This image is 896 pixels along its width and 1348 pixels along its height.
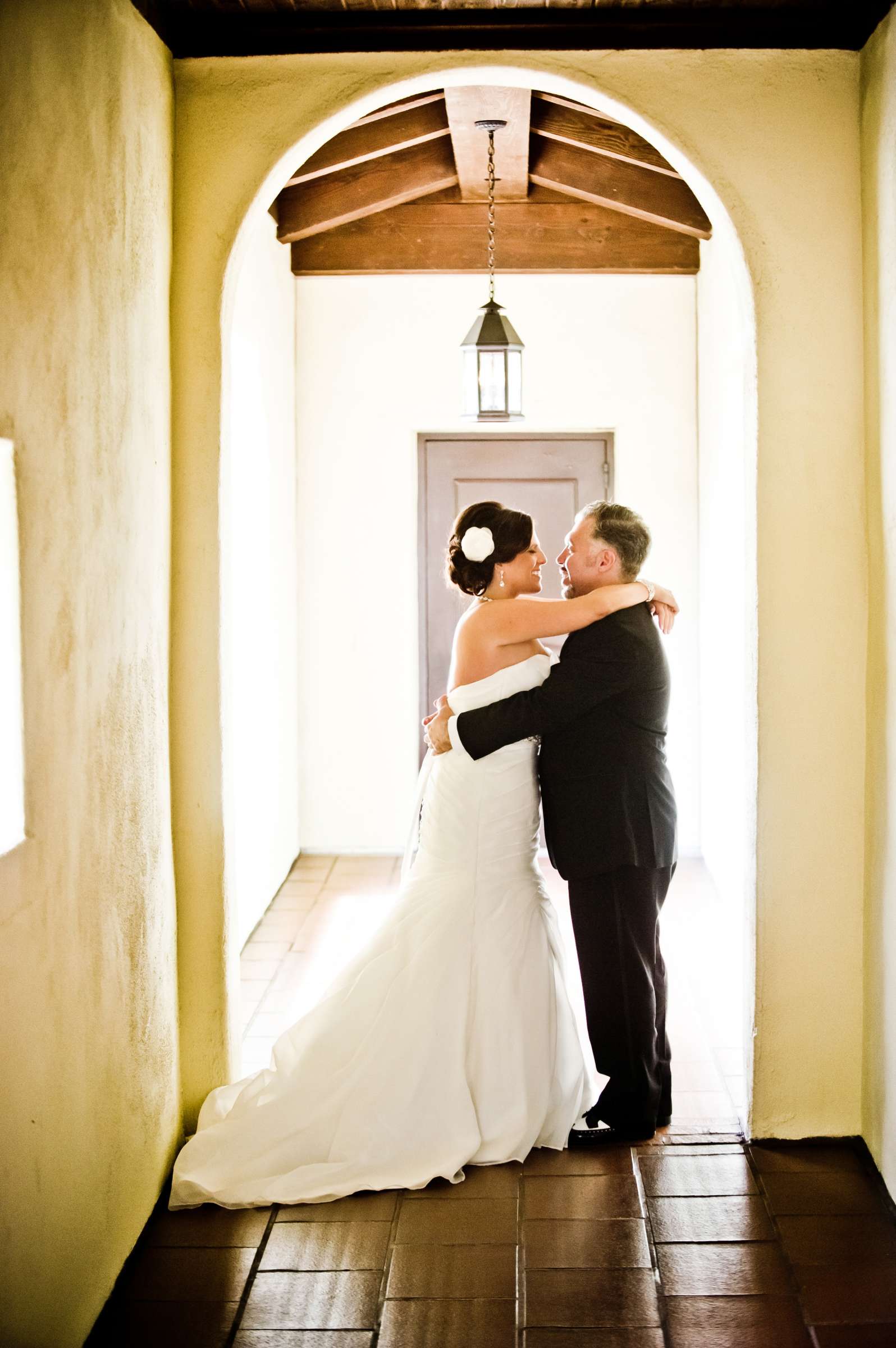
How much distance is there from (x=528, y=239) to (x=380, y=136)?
1341mm

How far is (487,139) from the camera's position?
5.39 metres

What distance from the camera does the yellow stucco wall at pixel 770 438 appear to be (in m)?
3.30

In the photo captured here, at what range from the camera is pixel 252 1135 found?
325 cm

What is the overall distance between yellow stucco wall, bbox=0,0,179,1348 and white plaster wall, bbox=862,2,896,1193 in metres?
1.88

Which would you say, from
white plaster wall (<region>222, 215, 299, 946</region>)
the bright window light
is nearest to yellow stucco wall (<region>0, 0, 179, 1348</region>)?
the bright window light

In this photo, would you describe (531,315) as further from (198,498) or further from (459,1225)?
(459,1225)

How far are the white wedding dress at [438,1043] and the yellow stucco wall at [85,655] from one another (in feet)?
0.90

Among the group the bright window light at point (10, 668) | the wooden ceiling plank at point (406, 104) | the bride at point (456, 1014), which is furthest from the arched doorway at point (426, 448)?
the bright window light at point (10, 668)

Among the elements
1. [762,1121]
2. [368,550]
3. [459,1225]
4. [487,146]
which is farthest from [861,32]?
[368,550]

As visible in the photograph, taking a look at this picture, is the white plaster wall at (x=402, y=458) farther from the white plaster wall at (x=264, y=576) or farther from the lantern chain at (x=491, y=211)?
the lantern chain at (x=491, y=211)

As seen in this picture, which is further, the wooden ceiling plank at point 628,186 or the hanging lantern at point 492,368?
the wooden ceiling plank at point 628,186

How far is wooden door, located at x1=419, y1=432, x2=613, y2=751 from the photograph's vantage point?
23.0ft

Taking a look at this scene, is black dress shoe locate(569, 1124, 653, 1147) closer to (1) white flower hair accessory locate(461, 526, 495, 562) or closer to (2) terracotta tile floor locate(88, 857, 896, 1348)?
(2) terracotta tile floor locate(88, 857, 896, 1348)

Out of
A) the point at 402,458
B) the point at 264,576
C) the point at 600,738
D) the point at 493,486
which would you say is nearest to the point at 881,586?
the point at 600,738
